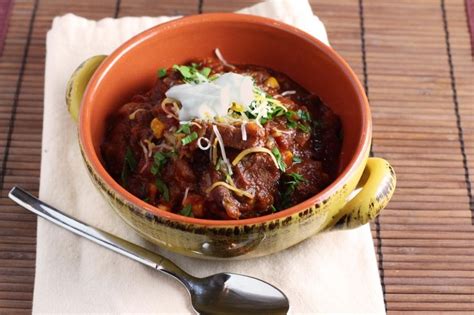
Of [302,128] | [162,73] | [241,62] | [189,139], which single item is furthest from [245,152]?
[241,62]

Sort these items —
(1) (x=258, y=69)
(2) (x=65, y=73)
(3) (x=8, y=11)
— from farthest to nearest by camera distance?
(3) (x=8, y=11) < (2) (x=65, y=73) < (1) (x=258, y=69)

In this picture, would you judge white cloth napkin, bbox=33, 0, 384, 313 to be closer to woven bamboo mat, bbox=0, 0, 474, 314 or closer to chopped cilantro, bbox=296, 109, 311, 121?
woven bamboo mat, bbox=0, 0, 474, 314

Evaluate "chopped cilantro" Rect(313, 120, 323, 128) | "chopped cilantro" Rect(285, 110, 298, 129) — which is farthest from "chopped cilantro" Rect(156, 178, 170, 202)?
"chopped cilantro" Rect(313, 120, 323, 128)

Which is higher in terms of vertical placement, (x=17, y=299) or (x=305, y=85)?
(x=305, y=85)

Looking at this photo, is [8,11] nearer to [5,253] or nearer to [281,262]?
[5,253]

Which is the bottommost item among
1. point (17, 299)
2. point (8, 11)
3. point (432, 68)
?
point (17, 299)

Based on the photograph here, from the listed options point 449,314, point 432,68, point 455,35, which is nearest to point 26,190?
point 449,314

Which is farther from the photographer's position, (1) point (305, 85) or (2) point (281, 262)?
(1) point (305, 85)
